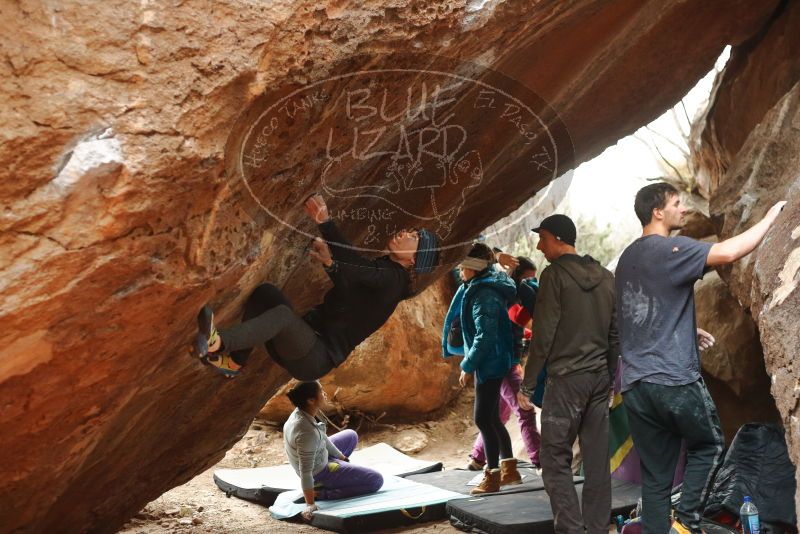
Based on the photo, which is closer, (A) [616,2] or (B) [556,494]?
(A) [616,2]

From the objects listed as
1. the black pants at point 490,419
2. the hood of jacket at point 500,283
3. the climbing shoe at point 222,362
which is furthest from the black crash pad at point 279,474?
the climbing shoe at point 222,362

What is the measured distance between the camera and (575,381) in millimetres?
4613

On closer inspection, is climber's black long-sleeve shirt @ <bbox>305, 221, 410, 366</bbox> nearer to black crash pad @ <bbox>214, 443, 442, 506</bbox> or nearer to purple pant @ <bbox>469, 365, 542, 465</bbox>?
purple pant @ <bbox>469, 365, 542, 465</bbox>

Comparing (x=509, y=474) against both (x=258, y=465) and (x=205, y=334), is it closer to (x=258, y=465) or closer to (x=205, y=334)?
(x=205, y=334)

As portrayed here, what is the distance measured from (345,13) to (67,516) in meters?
3.43

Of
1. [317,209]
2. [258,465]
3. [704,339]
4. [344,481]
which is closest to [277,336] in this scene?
[317,209]

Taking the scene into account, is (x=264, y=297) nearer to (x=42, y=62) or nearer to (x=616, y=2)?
(x=42, y=62)

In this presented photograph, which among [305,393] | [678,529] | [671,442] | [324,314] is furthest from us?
[305,393]

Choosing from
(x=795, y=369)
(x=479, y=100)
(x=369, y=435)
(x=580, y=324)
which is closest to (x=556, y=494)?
(x=580, y=324)

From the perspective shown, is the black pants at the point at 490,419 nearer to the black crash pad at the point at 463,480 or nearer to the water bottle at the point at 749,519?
the black crash pad at the point at 463,480

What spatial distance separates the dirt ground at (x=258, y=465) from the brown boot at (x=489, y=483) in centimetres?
39

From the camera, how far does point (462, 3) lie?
3676mm

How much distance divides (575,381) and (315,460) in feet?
8.01

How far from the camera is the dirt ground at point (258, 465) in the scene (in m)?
6.15
